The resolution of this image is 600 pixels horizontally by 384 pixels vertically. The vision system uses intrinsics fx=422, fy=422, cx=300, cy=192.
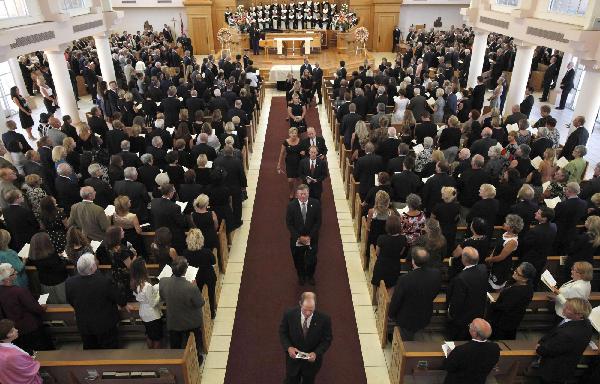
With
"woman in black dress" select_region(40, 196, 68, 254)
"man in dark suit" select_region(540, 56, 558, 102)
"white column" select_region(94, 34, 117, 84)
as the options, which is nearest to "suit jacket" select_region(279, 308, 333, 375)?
"woman in black dress" select_region(40, 196, 68, 254)

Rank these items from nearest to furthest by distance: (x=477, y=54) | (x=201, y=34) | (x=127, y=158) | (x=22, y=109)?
1. (x=127, y=158)
2. (x=22, y=109)
3. (x=477, y=54)
4. (x=201, y=34)

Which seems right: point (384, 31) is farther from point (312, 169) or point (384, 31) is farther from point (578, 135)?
point (312, 169)

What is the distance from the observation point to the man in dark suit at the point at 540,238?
4.93m

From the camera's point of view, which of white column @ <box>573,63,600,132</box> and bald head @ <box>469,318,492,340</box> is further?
white column @ <box>573,63,600,132</box>

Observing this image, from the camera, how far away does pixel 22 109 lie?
1103 cm

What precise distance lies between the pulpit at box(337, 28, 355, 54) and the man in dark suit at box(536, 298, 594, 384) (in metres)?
19.3

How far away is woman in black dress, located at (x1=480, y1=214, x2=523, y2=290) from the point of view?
183 inches

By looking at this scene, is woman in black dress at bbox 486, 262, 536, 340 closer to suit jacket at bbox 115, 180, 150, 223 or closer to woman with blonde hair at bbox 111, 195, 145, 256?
woman with blonde hair at bbox 111, 195, 145, 256

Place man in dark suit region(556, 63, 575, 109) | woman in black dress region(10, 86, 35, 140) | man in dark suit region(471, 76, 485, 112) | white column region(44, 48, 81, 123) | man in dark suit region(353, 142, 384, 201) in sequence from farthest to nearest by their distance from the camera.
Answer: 1. man in dark suit region(556, 63, 575, 109)
2. man in dark suit region(471, 76, 485, 112)
3. white column region(44, 48, 81, 123)
4. woman in black dress region(10, 86, 35, 140)
5. man in dark suit region(353, 142, 384, 201)

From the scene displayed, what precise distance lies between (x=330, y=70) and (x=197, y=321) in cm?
1547

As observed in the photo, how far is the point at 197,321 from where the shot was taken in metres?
4.53

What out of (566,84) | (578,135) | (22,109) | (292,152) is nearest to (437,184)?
(292,152)

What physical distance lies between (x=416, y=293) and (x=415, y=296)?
0.04 metres

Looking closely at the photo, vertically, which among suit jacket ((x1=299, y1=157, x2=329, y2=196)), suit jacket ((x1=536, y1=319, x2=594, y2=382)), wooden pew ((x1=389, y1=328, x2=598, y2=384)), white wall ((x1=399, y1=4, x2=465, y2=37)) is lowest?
wooden pew ((x1=389, y1=328, x2=598, y2=384))
